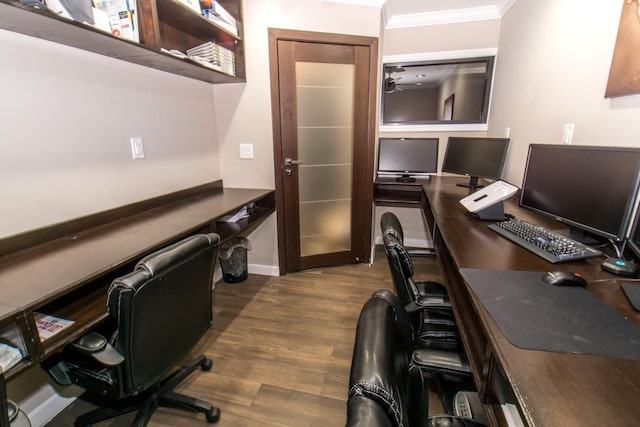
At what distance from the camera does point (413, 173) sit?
10.4ft

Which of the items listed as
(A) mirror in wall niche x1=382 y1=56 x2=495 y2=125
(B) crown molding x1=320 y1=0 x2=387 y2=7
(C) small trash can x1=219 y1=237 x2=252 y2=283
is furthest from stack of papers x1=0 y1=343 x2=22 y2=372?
(A) mirror in wall niche x1=382 y1=56 x2=495 y2=125

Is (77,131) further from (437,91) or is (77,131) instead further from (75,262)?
(437,91)

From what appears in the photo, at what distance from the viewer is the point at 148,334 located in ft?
3.73

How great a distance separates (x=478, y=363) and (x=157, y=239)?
1.38 meters

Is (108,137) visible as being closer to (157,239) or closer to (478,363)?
(157,239)

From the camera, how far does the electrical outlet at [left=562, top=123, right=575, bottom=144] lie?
177cm

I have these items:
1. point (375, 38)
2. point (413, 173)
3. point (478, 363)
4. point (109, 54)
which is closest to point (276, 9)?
point (375, 38)

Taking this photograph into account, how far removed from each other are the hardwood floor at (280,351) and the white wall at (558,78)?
5.01ft

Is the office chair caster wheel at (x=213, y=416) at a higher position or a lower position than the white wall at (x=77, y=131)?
lower

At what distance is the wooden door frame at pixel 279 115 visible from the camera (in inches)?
97.2

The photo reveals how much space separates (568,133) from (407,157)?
150cm

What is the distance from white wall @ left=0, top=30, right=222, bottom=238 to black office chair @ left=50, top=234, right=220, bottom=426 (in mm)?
706

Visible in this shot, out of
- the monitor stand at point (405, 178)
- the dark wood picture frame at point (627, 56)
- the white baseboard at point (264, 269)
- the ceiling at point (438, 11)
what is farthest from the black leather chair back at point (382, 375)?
the ceiling at point (438, 11)

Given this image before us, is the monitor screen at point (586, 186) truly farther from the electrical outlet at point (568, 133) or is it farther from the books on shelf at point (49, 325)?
the books on shelf at point (49, 325)
